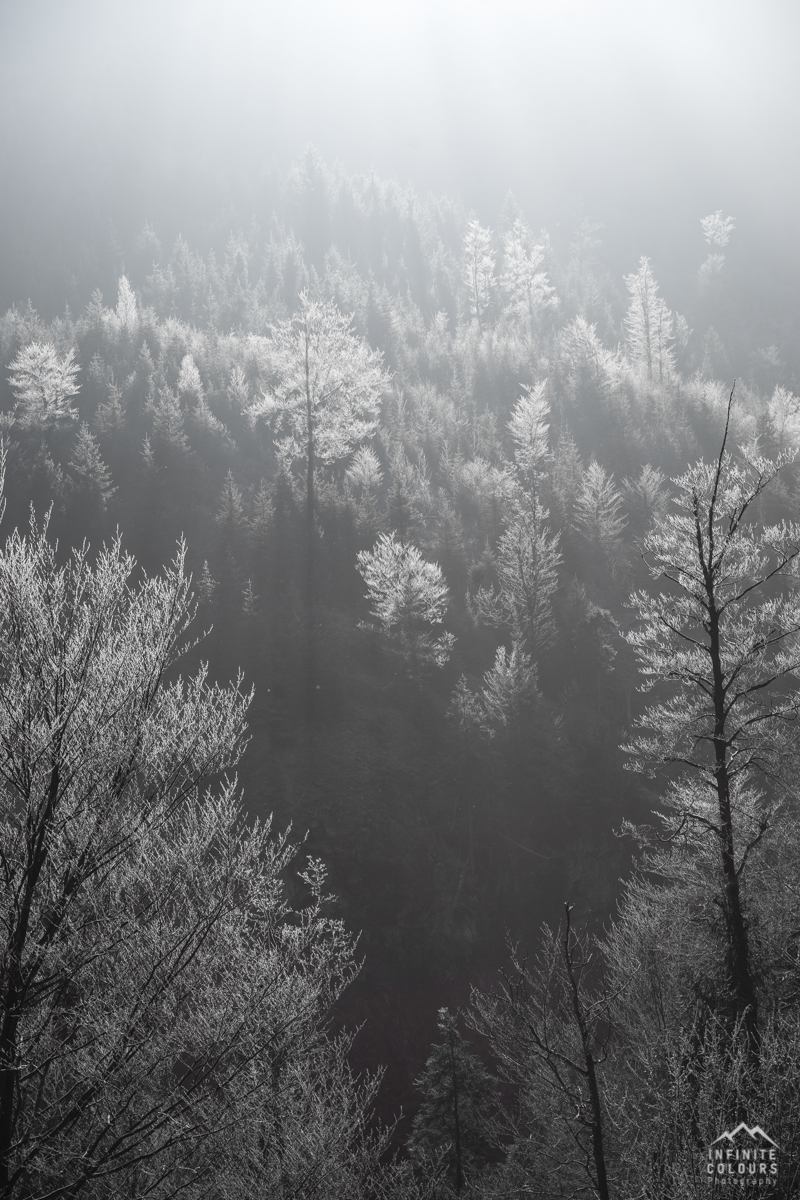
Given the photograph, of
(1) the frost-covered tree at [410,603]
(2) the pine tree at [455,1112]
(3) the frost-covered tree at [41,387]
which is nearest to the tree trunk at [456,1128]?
(2) the pine tree at [455,1112]

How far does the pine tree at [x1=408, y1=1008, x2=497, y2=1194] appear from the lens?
14.0 m

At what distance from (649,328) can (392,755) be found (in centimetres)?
4994

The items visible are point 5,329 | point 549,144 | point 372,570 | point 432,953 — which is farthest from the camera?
point 549,144

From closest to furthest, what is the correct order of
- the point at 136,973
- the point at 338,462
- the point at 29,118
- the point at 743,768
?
the point at 136,973 < the point at 743,768 < the point at 338,462 < the point at 29,118

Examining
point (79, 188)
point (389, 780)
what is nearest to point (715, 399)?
point (389, 780)

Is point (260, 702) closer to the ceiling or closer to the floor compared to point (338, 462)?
closer to the floor

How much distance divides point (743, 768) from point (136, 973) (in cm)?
749

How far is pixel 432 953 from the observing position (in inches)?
834

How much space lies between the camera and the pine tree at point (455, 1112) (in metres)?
14.0

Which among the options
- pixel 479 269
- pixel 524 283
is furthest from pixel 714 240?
pixel 479 269

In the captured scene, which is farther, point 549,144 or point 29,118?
point 549,144

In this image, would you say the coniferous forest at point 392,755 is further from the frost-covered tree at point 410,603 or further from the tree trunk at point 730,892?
the frost-covered tree at point 410,603

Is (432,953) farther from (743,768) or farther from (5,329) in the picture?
(5,329)

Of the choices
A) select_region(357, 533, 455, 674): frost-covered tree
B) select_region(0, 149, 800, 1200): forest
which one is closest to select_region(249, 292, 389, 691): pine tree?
select_region(0, 149, 800, 1200): forest
